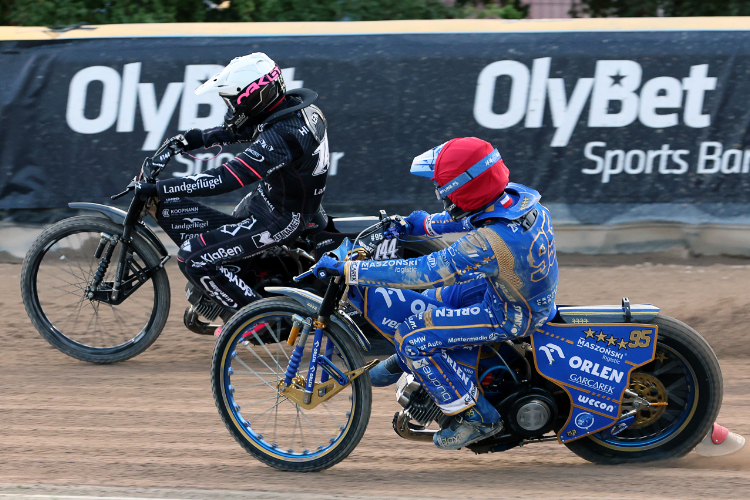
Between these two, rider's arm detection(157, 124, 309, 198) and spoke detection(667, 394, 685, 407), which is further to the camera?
rider's arm detection(157, 124, 309, 198)

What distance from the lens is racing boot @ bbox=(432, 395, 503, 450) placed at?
408 cm

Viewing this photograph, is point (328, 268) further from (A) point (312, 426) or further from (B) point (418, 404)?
(A) point (312, 426)

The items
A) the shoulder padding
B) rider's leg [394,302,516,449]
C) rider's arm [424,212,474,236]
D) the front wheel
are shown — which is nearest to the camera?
rider's leg [394,302,516,449]

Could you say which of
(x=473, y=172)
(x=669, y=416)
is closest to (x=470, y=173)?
(x=473, y=172)

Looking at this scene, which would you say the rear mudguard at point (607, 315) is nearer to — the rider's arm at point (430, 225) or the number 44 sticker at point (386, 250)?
the rider's arm at point (430, 225)

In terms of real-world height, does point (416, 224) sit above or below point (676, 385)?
above

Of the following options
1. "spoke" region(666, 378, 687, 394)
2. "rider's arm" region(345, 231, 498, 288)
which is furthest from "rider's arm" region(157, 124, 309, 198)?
"spoke" region(666, 378, 687, 394)

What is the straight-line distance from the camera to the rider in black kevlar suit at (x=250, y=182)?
529 cm

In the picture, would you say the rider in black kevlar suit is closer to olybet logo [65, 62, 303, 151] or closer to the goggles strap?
the goggles strap

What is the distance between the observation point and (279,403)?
430 centimetres

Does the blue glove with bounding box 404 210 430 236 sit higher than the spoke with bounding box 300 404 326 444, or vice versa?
the blue glove with bounding box 404 210 430 236

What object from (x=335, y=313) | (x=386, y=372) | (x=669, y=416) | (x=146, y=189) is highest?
(x=146, y=189)

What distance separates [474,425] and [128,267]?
9.65 ft

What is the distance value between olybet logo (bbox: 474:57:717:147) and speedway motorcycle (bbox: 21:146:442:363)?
9.47 feet
